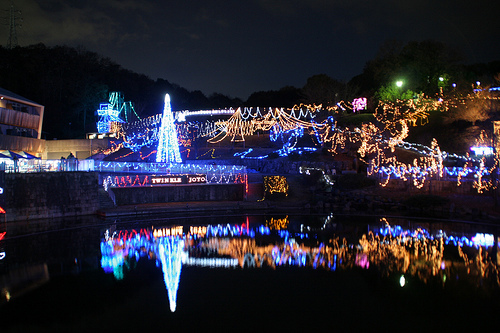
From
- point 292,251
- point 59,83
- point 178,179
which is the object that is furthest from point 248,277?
point 59,83

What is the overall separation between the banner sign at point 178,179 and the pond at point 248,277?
18.9 ft

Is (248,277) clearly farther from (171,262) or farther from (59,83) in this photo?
(59,83)

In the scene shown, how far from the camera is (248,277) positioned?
11.2 metres

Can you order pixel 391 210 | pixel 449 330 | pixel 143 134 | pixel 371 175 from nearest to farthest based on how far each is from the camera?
pixel 449 330, pixel 391 210, pixel 371 175, pixel 143 134

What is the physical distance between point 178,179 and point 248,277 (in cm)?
1401

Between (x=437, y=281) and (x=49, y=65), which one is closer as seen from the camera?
(x=437, y=281)

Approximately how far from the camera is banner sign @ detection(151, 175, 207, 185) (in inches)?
929

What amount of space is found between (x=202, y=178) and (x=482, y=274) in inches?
678

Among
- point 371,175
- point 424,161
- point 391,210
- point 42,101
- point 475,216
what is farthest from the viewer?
point 42,101

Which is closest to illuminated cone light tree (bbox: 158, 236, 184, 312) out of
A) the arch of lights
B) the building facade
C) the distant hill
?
the arch of lights

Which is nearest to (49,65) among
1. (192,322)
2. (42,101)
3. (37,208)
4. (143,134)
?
(42,101)

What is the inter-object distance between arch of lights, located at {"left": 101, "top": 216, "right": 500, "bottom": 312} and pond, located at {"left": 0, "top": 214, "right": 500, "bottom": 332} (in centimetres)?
4

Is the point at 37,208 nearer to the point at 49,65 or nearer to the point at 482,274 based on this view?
the point at 482,274

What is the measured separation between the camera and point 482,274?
36.2 feet
